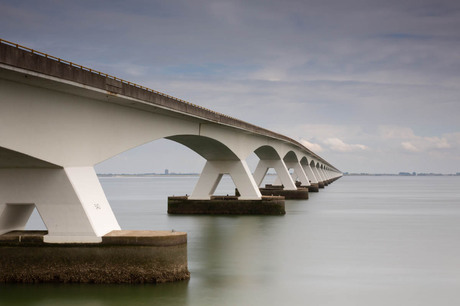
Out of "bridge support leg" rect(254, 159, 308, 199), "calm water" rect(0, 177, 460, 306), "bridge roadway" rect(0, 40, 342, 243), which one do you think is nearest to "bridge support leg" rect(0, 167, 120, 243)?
"bridge roadway" rect(0, 40, 342, 243)

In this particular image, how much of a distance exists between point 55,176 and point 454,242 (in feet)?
82.0

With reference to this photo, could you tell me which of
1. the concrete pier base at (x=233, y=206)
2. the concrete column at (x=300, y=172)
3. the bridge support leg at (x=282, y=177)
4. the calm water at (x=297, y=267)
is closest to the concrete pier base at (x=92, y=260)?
the calm water at (x=297, y=267)

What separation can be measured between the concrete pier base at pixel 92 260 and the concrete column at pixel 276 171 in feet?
184

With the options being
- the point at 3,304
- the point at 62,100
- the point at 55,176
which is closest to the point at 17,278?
the point at 3,304

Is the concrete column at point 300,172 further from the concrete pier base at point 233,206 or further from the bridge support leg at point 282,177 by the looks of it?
the concrete pier base at point 233,206

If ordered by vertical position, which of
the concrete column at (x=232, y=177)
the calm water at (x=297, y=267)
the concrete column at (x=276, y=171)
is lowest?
Result: the calm water at (x=297, y=267)

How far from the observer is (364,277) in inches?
918

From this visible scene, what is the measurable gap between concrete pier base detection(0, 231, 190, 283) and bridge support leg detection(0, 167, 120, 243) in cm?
48

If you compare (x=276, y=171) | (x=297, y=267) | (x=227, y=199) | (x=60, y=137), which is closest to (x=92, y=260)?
(x=60, y=137)

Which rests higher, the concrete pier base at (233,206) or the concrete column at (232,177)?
the concrete column at (232,177)

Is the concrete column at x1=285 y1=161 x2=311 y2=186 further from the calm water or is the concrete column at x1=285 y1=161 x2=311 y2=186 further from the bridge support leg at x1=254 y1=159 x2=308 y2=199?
the calm water

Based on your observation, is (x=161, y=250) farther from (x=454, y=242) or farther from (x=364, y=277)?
(x=454, y=242)

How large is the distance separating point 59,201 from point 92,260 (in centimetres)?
259

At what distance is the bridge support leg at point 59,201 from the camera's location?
20375 millimetres
